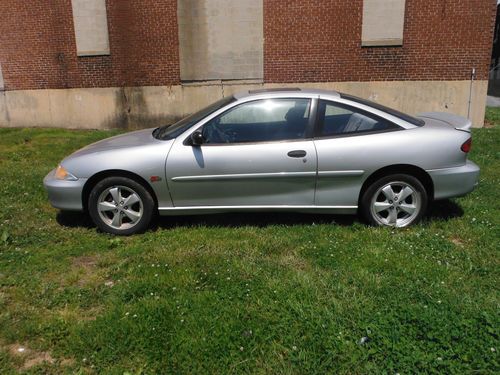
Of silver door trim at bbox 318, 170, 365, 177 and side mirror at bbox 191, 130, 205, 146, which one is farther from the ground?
side mirror at bbox 191, 130, 205, 146

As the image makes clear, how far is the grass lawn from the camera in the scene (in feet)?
9.23

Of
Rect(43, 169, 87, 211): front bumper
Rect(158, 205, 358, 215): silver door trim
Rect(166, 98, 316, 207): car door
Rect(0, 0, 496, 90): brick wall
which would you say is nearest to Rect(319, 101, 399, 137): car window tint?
Rect(166, 98, 316, 207): car door

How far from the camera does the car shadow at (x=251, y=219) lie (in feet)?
16.8

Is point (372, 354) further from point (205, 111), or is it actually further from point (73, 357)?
point (205, 111)

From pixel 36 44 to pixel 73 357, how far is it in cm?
1299

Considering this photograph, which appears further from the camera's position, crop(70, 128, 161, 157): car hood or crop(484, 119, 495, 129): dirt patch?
crop(484, 119, 495, 129): dirt patch

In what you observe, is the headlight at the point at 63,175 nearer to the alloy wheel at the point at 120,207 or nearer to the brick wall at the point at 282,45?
the alloy wheel at the point at 120,207

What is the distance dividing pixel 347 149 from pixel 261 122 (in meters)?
0.93

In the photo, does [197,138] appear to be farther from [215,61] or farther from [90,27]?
[90,27]

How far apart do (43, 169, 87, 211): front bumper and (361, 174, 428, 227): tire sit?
300cm

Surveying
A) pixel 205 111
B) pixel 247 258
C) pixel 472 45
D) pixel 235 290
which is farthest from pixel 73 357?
pixel 472 45

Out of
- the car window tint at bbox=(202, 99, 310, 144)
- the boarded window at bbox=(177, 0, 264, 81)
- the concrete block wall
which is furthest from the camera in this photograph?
the boarded window at bbox=(177, 0, 264, 81)

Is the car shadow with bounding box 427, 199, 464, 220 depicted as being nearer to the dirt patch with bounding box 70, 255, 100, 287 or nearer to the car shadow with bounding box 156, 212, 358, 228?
the car shadow with bounding box 156, 212, 358, 228

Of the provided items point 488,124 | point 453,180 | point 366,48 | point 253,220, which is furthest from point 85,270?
point 488,124
